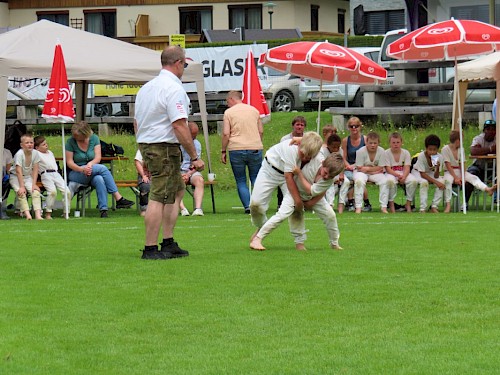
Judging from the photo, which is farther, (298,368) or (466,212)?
(466,212)

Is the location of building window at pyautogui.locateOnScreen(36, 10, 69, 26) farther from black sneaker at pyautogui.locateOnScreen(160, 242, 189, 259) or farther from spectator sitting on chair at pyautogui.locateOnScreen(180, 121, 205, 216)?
black sneaker at pyautogui.locateOnScreen(160, 242, 189, 259)

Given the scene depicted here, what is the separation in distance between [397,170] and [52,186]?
5.65 meters

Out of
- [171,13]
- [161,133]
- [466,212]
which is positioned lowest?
[466,212]

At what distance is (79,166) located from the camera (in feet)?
65.6

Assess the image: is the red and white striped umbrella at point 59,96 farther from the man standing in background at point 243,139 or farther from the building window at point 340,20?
the building window at point 340,20

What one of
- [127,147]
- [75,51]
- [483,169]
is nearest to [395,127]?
[127,147]

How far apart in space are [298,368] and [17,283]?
428 centimetres

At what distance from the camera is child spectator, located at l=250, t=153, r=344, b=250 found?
42.0 ft

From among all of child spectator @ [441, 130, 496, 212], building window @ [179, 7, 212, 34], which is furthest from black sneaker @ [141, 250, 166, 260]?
building window @ [179, 7, 212, 34]

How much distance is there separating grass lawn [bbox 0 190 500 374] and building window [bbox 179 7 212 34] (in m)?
53.5

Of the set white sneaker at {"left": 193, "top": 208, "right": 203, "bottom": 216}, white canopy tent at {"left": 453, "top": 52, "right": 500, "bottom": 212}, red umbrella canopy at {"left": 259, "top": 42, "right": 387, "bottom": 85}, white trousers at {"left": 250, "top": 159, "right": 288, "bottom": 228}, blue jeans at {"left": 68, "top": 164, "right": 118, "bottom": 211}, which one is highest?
red umbrella canopy at {"left": 259, "top": 42, "right": 387, "bottom": 85}

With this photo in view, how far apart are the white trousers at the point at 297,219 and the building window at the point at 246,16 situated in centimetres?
5490

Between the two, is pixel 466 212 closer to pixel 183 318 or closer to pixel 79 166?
pixel 79 166

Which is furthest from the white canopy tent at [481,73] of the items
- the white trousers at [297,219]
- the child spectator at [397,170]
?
the white trousers at [297,219]
